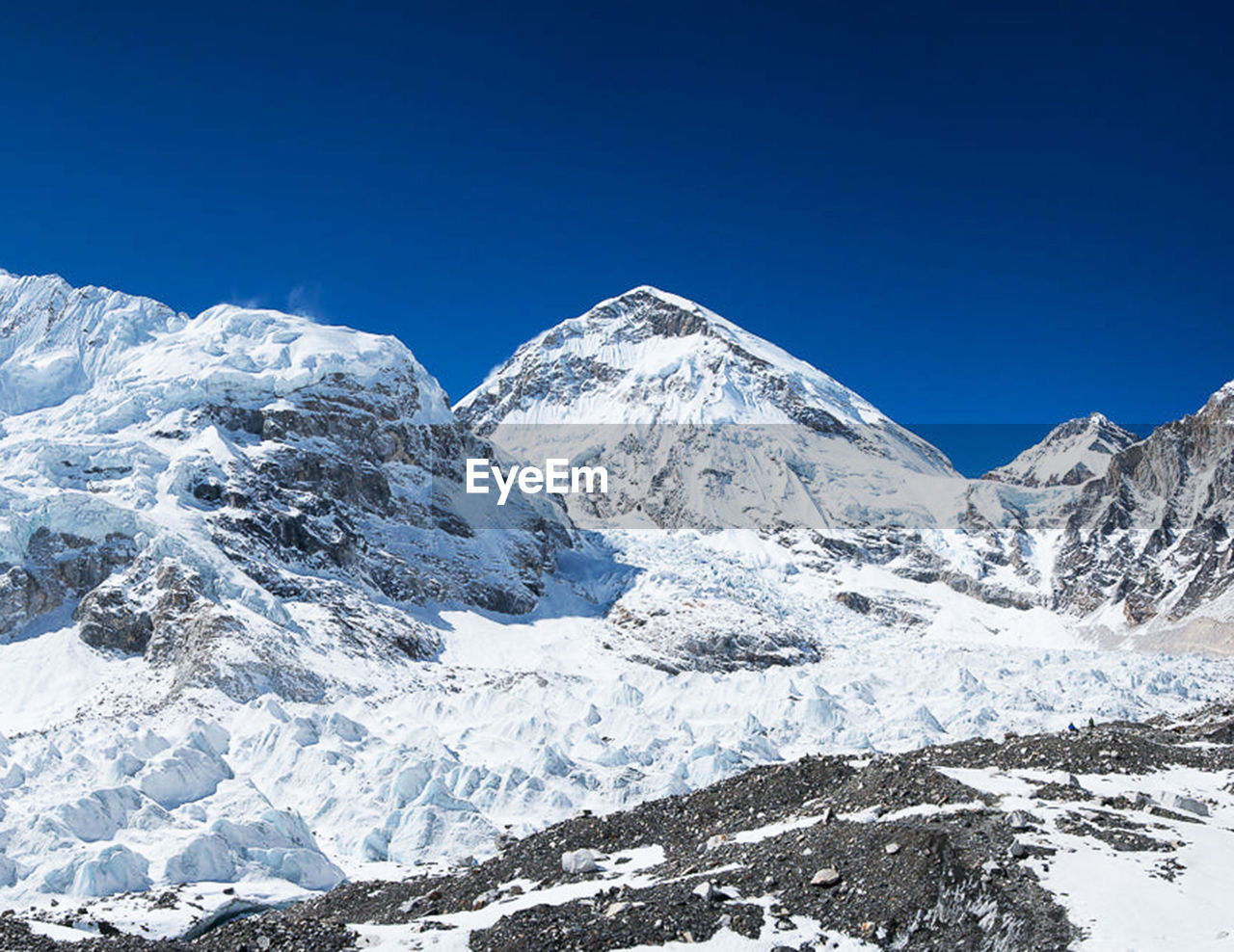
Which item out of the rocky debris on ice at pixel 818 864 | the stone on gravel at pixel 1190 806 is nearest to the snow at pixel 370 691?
the rocky debris on ice at pixel 818 864

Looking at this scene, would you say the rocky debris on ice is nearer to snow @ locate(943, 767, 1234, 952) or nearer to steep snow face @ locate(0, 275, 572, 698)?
snow @ locate(943, 767, 1234, 952)

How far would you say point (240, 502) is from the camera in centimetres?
13712

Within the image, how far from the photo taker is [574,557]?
185750 millimetres

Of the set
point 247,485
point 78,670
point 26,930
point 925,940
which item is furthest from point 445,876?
point 247,485

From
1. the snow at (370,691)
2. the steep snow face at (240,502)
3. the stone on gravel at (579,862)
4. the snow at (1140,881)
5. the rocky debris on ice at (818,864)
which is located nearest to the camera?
the snow at (1140,881)

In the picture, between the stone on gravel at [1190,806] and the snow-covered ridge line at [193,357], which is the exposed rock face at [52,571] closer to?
the snow-covered ridge line at [193,357]

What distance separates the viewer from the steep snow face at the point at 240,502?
11181cm

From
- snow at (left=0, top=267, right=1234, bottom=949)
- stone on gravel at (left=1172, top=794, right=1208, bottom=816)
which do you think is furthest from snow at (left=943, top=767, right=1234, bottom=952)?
stone on gravel at (left=1172, top=794, right=1208, bottom=816)

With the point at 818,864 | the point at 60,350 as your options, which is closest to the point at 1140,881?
the point at 818,864

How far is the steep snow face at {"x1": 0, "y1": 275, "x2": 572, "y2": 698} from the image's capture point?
A: 112m

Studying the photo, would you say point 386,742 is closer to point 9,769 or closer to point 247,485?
point 9,769

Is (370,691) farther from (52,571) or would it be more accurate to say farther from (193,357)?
(193,357)

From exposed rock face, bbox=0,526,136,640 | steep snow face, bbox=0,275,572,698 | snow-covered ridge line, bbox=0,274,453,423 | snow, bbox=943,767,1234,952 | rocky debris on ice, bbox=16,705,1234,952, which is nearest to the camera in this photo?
snow, bbox=943,767,1234,952

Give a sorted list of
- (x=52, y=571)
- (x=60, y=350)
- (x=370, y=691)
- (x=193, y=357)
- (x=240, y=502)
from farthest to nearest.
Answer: (x=60, y=350) → (x=193, y=357) → (x=240, y=502) → (x=52, y=571) → (x=370, y=691)
